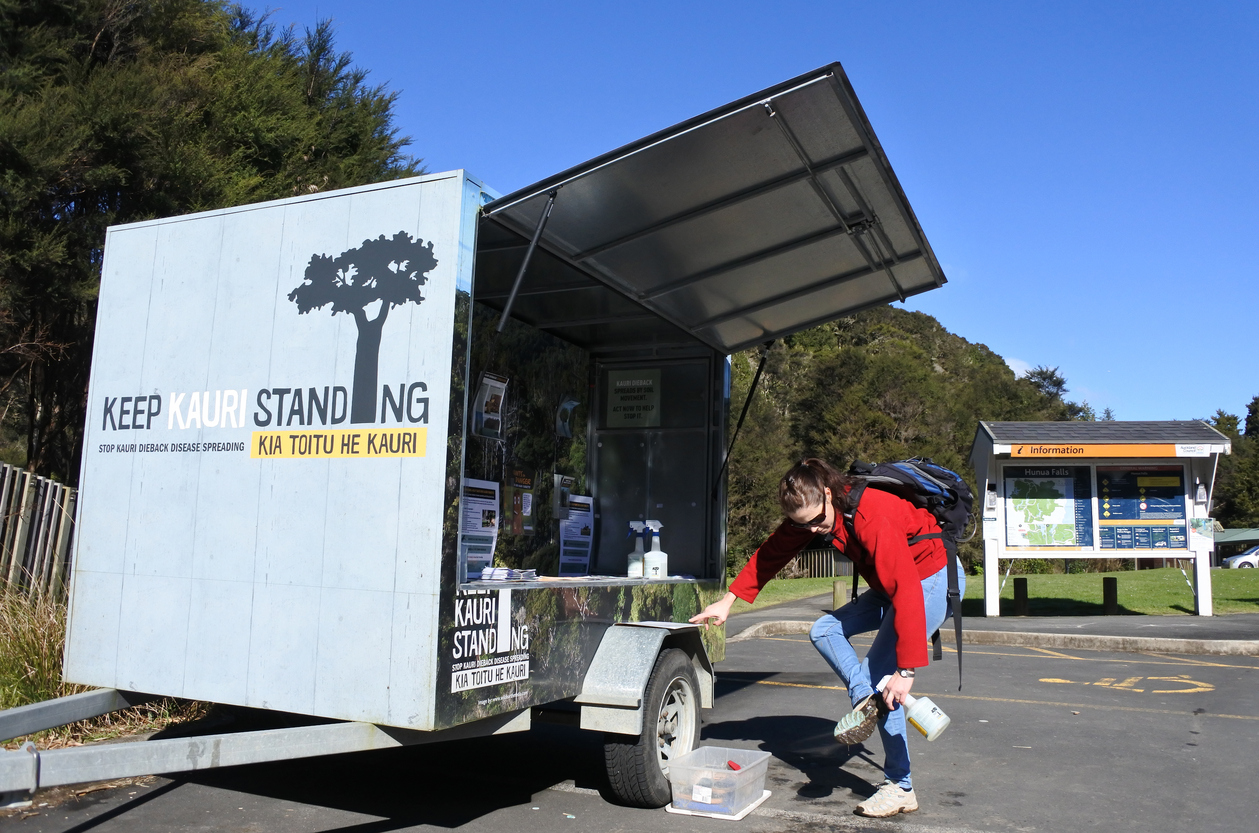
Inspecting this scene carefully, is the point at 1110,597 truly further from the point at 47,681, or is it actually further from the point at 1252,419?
the point at 1252,419

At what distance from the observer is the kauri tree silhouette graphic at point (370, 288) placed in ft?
13.0

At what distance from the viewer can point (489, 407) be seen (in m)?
7.01

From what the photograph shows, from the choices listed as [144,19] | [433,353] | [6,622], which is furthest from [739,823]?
[144,19]

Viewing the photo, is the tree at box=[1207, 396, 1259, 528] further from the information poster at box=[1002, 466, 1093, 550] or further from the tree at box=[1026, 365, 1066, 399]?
the information poster at box=[1002, 466, 1093, 550]

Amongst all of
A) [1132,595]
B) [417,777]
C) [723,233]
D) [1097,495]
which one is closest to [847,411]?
[1132,595]

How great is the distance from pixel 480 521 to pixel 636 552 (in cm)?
133

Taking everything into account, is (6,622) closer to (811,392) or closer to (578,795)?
(578,795)

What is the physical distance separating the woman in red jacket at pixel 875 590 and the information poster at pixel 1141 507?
38.1 feet

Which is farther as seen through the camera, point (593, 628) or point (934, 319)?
point (934, 319)

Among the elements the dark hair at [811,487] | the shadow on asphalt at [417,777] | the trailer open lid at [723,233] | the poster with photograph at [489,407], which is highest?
the trailer open lid at [723,233]

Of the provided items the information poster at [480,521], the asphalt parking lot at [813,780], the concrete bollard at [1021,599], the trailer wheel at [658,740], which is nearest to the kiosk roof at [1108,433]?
the concrete bollard at [1021,599]

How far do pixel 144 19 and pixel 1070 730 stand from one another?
11513 mm

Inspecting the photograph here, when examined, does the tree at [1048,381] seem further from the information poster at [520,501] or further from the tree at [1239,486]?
the information poster at [520,501]

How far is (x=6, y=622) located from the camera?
5758mm
